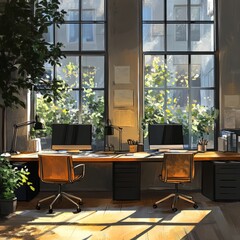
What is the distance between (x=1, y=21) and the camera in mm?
5406

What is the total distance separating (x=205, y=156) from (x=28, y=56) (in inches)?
113

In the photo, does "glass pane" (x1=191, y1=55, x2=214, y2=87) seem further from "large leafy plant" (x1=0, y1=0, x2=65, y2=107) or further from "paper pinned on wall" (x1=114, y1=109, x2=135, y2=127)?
"large leafy plant" (x1=0, y1=0, x2=65, y2=107)

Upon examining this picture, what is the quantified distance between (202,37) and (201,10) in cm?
47

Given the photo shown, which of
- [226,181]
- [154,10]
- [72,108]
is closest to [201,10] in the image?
[154,10]

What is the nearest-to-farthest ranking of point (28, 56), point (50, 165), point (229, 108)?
point (50, 165) → point (28, 56) → point (229, 108)

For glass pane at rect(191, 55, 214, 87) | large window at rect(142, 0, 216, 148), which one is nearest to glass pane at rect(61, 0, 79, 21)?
large window at rect(142, 0, 216, 148)

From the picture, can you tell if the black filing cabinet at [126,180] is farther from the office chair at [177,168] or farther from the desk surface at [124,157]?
the office chair at [177,168]

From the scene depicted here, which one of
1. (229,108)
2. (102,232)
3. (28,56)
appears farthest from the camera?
(229,108)

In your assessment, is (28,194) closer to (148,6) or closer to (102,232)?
(102,232)

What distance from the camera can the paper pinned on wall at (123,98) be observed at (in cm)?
655

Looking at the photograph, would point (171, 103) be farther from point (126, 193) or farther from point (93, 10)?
point (93, 10)

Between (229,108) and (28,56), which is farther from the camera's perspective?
(229,108)

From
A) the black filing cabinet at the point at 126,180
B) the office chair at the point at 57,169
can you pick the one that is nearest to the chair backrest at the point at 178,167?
the black filing cabinet at the point at 126,180

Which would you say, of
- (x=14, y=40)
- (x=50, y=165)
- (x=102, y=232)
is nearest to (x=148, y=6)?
(x=14, y=40)
